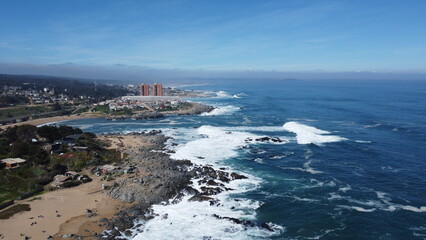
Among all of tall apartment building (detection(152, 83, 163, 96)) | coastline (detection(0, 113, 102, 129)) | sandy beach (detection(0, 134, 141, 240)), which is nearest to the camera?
sandy beach (detection(0, 134, 141, 240))

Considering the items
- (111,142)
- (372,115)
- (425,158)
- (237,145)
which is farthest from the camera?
(372,115)

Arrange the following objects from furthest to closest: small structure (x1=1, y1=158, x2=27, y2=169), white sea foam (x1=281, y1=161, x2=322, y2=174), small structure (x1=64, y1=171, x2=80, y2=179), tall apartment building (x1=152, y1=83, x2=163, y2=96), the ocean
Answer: tall apartment building (x1=152, y1=83, x2=163, y2=96)
white sea foam (x1=281, y1=161, x2=322, y2=174)
small structure (x1=1, y1=158, x2=27, y2=169)
small structure (x1=64, y1=171, x2=80, y2=179)
the ocean

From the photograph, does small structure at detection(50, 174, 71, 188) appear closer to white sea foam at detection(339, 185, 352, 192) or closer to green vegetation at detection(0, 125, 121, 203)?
green vegetation at detection(0, 125, 121, 203)

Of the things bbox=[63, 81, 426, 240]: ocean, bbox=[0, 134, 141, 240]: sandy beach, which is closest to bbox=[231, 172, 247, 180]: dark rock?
bbox=[63, 81, 426, 240]: ocean

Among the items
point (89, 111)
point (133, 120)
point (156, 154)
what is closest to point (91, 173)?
point (156, 154)

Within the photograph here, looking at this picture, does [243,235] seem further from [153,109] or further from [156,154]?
[153,109]

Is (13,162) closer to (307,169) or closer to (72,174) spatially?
(72,174)
